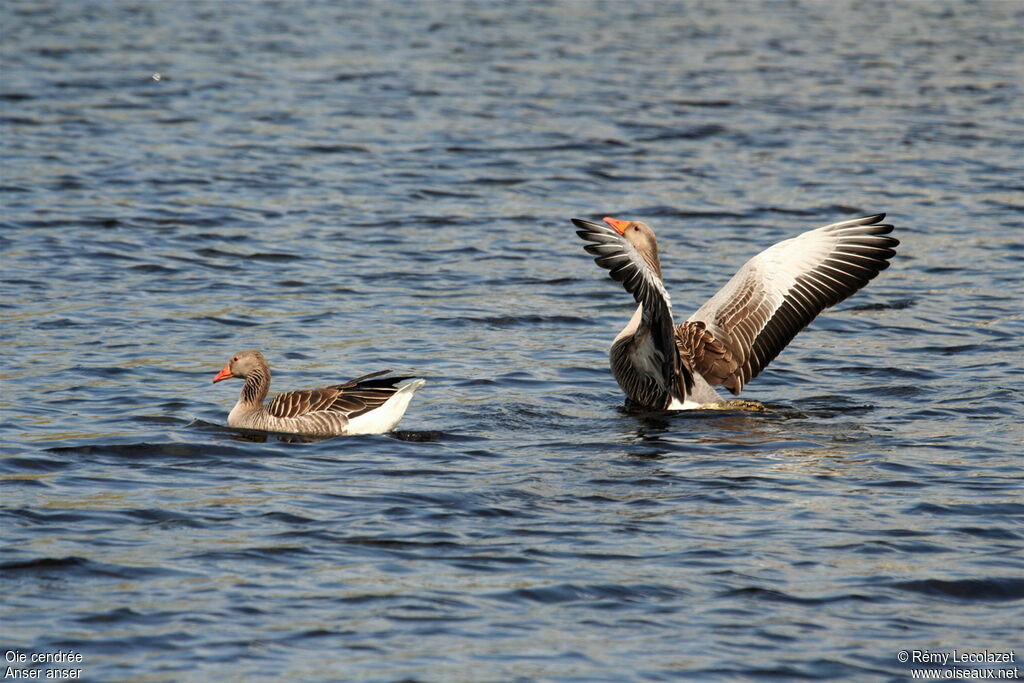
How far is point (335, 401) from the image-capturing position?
35.1 feet

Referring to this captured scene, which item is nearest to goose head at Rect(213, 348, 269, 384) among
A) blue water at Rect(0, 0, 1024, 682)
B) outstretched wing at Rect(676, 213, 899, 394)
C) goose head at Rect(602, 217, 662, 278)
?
blue water at Rect(0, 0, 1024, 682)

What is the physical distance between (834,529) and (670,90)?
20.4m

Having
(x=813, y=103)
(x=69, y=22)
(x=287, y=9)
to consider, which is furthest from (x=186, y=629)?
(x=287, y=9)

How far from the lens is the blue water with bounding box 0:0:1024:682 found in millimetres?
7410

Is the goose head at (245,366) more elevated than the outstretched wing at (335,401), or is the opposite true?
the goose head at (245,366)

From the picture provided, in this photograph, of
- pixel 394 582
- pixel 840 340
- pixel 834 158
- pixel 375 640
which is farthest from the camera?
pixel 834 158

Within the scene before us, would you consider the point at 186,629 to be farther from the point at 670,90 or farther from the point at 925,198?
the point at 670,90

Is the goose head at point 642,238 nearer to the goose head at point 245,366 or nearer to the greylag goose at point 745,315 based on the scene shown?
the greylag goose at point 745,315

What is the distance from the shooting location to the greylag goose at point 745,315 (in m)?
11.9

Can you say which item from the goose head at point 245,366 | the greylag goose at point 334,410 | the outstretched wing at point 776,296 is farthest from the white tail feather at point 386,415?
the outstretched wing at point 776,296

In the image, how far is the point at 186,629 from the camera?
23.5 feet

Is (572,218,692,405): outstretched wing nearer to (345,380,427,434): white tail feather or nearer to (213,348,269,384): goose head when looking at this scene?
(345,380,427,434): white tail feather

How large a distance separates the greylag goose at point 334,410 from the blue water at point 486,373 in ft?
0.46

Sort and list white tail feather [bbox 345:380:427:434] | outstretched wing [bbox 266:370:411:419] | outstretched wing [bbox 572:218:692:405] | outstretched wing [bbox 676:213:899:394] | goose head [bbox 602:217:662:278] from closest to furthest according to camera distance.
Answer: outstretched wing [bbox 572:218:692:405]
white tail feather [bbox 345:380:427:434]
outstretched wing [bbox 266:370:411:419]
goose head [bbox 602:217:662:278]
outstretched wing [bbox 676:213:899:394]
